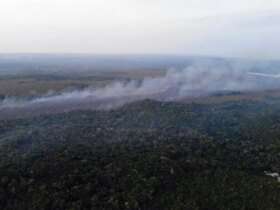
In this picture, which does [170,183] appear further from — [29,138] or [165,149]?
[29,138]

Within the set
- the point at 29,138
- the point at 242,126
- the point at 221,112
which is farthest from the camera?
the point at 221,112

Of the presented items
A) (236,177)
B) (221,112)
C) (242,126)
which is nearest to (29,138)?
(236,177)

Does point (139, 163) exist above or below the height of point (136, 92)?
above

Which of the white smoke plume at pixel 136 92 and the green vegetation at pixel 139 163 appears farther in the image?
the white smoke plume at pixel 136 92

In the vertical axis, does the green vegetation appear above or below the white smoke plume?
above

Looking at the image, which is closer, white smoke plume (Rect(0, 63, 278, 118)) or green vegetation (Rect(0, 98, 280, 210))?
green vegetation (Rect(0, 98, 280, 210))

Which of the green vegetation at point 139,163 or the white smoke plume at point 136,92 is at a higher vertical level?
the green vegetation at point 139,163

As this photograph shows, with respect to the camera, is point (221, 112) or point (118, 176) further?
point (221, 112)

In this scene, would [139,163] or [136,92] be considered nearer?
[139,163]
